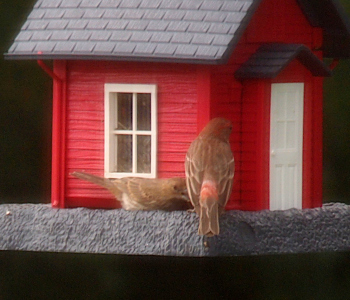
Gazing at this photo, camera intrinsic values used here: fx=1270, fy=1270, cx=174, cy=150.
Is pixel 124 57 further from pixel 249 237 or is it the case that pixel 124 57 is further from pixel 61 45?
pixel 249 237

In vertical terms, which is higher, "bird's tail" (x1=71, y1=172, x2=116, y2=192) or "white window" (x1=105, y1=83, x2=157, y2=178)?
"white window" (x1=105, y1=83, x2=157, y2=178)

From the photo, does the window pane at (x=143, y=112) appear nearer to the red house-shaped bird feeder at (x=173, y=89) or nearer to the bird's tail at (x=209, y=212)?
the red house-shaped bird feeder at (x=173, y=89)

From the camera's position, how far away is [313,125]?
7.90 metres

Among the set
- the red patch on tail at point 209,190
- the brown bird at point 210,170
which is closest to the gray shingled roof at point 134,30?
the brown bird at point 210,170

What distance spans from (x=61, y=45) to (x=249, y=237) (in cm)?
156

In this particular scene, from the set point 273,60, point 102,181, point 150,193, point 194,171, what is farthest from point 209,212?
point 273,60

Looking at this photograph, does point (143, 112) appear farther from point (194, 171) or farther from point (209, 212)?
point (209, 212)

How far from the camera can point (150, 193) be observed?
289 inches

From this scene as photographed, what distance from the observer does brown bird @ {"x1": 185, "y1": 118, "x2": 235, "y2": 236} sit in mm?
7031

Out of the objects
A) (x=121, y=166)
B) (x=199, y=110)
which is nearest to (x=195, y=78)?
(x=199, y=110)

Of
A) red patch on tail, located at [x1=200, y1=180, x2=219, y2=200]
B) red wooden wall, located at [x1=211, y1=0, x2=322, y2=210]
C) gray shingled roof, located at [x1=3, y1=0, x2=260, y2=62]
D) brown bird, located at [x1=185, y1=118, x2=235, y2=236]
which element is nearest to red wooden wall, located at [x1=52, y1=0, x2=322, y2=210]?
red wooden wall, located at [x1=211, y1=0, x2=322, y2=210]

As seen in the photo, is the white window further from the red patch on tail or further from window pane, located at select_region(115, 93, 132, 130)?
the red patch on tail

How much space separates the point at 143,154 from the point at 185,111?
38cm

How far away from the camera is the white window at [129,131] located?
750cm
